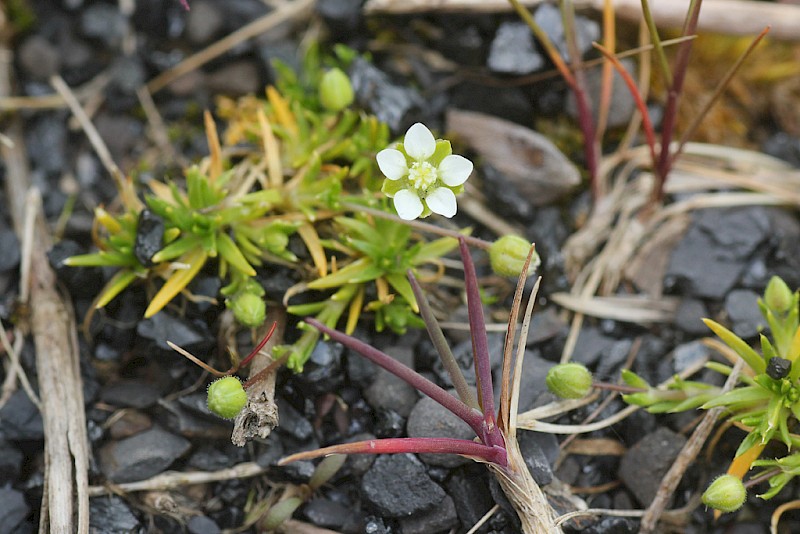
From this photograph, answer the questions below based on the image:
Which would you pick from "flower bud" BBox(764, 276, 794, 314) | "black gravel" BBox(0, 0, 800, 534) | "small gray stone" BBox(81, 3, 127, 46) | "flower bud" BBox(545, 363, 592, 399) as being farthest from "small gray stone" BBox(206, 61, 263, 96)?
"flower bud" BBox(764, 276, 794, 314)

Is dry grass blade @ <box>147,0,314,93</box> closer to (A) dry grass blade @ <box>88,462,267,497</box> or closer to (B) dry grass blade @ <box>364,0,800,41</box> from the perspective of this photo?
(B) dry grass blade @ <box>364,0,800,41</box>

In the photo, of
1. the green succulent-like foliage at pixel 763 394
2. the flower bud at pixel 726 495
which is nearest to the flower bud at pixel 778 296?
the green succulent-like foliage at pixel 763 394

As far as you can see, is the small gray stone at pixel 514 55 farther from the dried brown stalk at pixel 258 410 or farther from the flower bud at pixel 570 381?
the dried brown stalk at pixel 258 410

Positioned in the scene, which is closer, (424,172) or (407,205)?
(407,205)

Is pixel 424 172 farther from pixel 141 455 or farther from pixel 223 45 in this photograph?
pixel 223 45

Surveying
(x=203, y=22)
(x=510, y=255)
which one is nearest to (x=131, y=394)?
(x=510, y=255)
